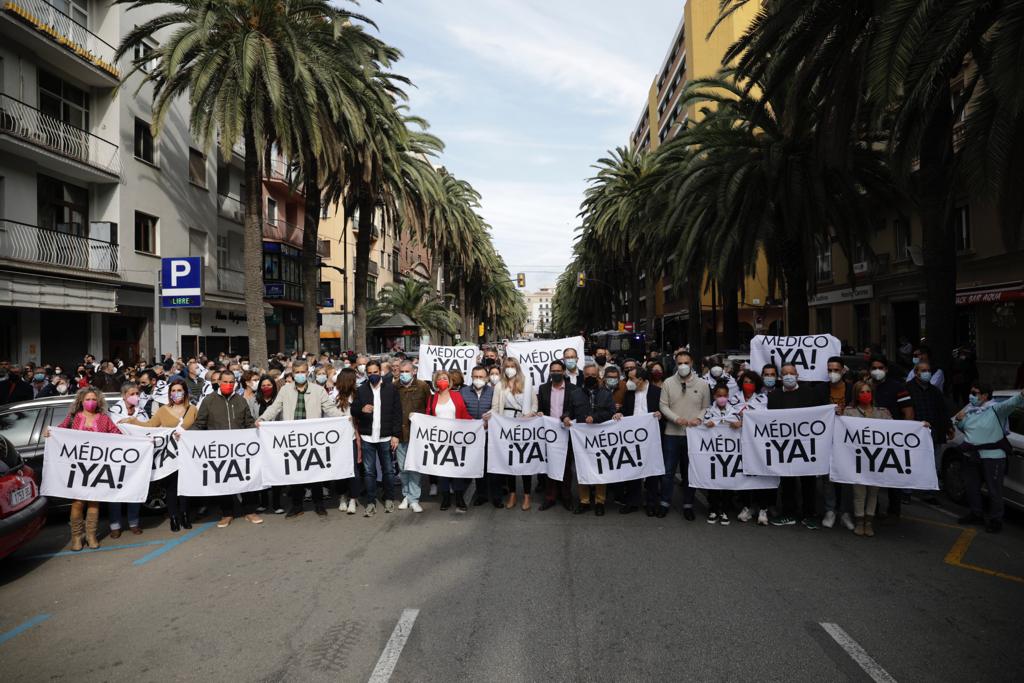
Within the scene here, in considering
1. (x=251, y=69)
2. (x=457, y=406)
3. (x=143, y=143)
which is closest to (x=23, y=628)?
(x=457, y=406)

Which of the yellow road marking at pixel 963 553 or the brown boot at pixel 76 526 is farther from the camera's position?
the brown boot at pixel 76 526

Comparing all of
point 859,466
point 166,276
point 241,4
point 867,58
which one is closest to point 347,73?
point 241,4

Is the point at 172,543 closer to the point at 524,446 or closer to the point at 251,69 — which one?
the point at 524,446

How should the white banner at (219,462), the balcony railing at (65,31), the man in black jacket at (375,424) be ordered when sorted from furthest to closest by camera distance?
1. the balcony railing at (65,31)
2. the man in black jacket at (375,424)
3. the white banner at (219,462)

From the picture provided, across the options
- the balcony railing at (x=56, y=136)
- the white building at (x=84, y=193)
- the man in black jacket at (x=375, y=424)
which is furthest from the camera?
the white building at (x=84, y=193)

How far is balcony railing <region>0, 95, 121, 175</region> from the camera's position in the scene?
58.3 ft

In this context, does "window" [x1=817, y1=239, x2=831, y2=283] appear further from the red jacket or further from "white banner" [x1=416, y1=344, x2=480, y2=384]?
the red jacket

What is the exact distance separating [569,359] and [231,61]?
12.6m

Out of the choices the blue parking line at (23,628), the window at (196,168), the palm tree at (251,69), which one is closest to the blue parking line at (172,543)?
the blue parking line at (23,628)

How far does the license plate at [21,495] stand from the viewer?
6.35 metres

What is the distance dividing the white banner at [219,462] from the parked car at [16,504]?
1468mm

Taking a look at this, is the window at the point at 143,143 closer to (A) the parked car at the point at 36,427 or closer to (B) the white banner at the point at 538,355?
(A) the parked car at the point at 36,427

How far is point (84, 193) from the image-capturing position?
21391 mm

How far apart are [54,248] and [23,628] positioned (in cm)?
1775
